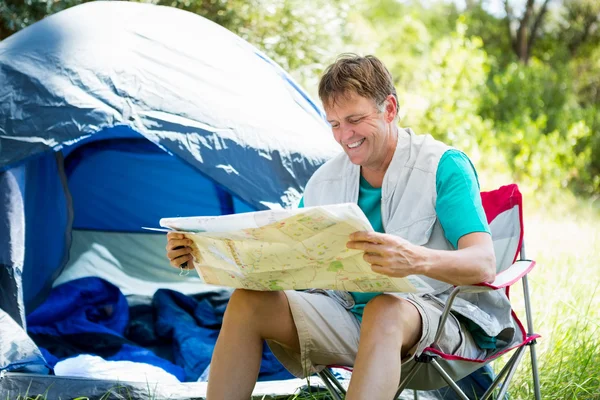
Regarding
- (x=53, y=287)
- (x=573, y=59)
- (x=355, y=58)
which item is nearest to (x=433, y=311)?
(x=355, y=58)

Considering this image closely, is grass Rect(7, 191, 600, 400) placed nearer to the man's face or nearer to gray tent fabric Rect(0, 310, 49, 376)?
gray tent fabric Rect(0, 310, 49, 376)

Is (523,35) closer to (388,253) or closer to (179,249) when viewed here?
(179,249)

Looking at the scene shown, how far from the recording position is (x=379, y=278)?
1.64 m

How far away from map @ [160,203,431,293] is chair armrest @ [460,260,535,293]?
161mm

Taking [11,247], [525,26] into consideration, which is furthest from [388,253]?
[525,26]

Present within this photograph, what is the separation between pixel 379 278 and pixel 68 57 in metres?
1.57

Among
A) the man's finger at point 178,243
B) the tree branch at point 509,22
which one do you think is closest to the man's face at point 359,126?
the man's finger at point 178,243

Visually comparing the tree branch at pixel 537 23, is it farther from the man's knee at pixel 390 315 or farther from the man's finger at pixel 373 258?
the man's finger at pixel 373 258

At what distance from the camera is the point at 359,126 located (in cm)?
187

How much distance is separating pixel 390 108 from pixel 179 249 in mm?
623

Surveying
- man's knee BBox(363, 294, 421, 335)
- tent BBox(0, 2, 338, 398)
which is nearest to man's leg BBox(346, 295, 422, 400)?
man's knee BBox(363, 294, 421, 335)

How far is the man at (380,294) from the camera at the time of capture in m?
1.65

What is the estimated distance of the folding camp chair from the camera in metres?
1.75

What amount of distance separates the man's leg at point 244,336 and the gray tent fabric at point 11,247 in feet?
3.25
